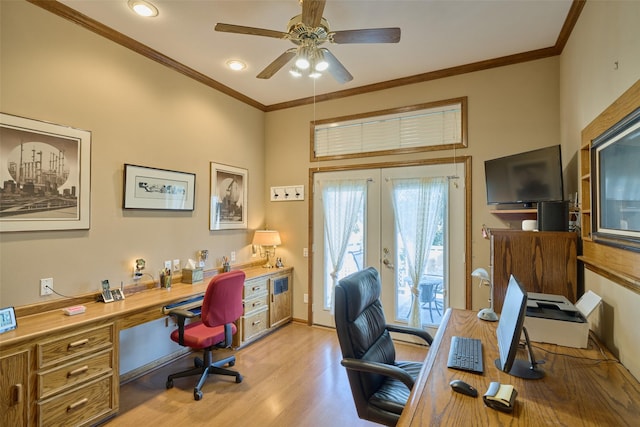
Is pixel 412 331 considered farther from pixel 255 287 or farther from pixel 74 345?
pixel 74 345

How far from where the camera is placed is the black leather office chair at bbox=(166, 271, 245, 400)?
2.59m

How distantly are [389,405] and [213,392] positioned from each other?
5.67 feet

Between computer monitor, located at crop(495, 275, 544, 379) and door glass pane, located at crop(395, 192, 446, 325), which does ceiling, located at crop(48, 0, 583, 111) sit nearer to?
door glass pane, located at crop(395, 192, 446, 325)

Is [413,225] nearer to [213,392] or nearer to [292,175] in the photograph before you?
[292,175]

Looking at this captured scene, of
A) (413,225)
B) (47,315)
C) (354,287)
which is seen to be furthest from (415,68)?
(47,315)

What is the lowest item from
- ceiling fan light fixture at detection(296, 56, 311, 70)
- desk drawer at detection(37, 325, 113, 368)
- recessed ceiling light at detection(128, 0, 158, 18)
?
desk drawer at detection(37, 325, 113, 368)

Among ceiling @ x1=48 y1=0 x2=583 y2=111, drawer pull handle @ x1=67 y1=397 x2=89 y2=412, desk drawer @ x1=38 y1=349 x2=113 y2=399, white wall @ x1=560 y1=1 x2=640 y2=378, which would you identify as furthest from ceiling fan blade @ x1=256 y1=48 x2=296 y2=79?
drawer pull handle @ x1=67 y1=397 x2=89 y2=412

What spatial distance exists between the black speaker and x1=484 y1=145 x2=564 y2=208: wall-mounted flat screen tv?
0.18 meters

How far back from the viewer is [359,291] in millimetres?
1814

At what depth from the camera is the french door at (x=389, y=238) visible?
342cm

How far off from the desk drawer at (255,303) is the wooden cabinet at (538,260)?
2.57 m

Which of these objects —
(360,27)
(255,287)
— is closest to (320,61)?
(360,27)

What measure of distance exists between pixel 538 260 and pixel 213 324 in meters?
2.57

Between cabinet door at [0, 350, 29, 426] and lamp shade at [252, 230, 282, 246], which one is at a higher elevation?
lamp shade at [252, 230, 282, 246]
